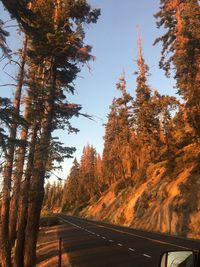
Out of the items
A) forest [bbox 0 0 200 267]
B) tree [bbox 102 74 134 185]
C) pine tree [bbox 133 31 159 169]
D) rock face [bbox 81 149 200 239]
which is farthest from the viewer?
tree [bbox 102 74 134 185]

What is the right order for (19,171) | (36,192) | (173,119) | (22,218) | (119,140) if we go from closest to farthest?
(36,192) → (22,218) → (19,171) → (173,119) → (119,140)

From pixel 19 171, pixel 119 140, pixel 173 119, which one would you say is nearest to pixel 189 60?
pixel 173 119

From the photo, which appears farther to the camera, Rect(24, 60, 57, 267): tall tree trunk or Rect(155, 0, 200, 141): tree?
Rect(155, 0, 200, 141): tree

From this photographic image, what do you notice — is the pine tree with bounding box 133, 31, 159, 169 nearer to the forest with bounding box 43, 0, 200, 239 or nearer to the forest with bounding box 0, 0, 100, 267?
the forest with bounding box 43, 0, 200, 239

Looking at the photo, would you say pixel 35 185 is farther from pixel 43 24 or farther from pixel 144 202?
pixel 144 202

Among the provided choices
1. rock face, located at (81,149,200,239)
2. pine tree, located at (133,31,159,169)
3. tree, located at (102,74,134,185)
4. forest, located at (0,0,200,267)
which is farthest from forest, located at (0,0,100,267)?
tree, located at (102,74,134,185)

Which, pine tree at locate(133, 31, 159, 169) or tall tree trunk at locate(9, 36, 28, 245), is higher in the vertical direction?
pine tree at locate(133, 31, 159, 169)

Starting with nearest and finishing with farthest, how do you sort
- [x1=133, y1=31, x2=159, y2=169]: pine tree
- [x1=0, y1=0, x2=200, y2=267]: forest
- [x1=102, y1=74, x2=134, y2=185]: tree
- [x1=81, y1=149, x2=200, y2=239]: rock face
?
[x1=0, y1=0, x2=200, y2=267]: forest, [x1=81, y1=149, x2=200, y2=239]: rock face, [x1=133, y1=31, x2=159, y2=169]: pine tree, [x1=102, y1=74, x2=134, y2=185]: tree

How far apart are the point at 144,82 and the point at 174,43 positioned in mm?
18923

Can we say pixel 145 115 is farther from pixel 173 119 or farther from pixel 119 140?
pixel 119 140

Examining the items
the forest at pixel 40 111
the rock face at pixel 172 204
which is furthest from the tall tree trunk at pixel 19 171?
the rock face at pixel 172 204

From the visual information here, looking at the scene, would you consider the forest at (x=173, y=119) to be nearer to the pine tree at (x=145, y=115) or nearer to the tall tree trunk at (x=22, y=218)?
the pine tree at (x=145, y=115)

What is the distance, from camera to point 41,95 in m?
20.1

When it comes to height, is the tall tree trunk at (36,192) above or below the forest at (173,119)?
below
